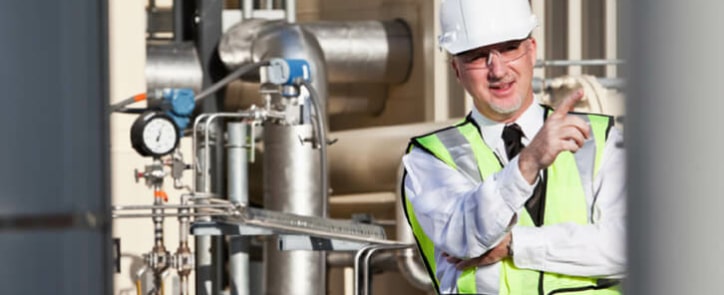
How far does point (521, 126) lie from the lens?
2.84m

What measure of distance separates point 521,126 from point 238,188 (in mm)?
4857

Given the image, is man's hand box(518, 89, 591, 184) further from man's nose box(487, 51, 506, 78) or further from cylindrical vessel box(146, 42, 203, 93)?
cylindrical vessel box(146, 42, 203, 93)

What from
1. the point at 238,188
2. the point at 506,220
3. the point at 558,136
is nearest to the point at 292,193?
the point at 238,188

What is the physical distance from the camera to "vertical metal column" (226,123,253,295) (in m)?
7.59

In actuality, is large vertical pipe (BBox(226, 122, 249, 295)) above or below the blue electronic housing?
below
